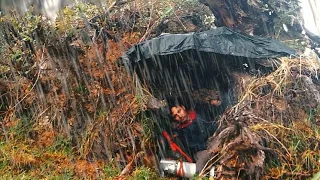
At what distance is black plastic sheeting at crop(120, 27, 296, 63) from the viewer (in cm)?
647

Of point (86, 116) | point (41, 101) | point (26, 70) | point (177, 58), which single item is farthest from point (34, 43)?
point (177, 58)

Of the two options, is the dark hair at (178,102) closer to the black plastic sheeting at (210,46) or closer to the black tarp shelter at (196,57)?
the black tarp shelter at (196,57)

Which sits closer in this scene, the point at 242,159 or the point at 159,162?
the point at 242,159

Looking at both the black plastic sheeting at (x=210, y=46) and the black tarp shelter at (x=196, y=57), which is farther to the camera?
the black tarp shelter at (x=196, y=57)

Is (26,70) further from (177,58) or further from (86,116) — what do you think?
(177,58)

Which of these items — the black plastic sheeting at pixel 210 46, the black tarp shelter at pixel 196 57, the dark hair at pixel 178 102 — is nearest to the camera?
the black plastic sheeting at pixel 210 46

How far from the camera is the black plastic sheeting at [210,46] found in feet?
21.2

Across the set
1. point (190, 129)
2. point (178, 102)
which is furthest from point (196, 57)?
point (190, 129)

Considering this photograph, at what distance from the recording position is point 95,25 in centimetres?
822

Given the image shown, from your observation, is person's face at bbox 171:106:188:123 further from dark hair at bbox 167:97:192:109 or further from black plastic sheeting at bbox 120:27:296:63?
black plastic sheeting at bbox 120:27:296:63

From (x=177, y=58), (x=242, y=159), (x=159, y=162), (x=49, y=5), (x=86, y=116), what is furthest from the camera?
(x=49, y=5)

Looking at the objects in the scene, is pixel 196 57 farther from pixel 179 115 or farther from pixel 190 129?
pixel 190 129

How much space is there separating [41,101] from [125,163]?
3.12m

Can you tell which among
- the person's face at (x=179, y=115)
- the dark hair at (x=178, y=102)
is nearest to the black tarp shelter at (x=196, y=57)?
the dark hair at (x=178, y=102)
